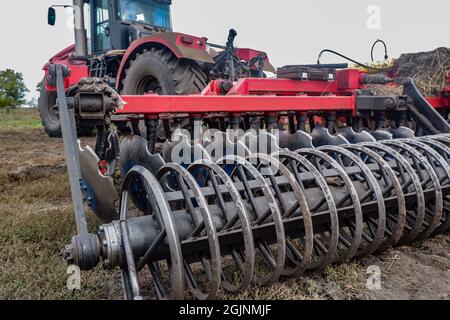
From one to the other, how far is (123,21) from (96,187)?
4.84 meters

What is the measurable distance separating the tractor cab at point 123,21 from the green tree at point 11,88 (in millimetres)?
A: 18600

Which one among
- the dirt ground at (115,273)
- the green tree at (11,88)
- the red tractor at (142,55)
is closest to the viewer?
the dirt ground at (115,273)

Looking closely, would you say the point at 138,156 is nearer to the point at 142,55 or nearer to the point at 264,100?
the point at 264,100

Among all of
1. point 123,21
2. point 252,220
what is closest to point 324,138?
point 252,220

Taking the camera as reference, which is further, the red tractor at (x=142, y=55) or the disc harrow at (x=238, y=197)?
the red tractor at (x=142, y=55)

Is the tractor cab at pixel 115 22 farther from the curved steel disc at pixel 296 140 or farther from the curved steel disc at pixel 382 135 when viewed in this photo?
the curved steel disc at pixel 382 135

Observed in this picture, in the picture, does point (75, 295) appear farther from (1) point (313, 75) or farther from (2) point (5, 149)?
(2) point (5, 149)

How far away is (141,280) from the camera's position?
190cm

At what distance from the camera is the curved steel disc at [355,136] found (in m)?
3.03

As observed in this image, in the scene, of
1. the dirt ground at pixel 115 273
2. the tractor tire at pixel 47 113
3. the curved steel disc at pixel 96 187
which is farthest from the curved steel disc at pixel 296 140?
the tractor tire at pixel 47 113

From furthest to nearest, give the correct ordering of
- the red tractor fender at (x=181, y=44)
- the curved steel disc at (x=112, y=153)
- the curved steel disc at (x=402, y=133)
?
the red tractor fender at (x=181, y=44) < the curved steel disc at (x=402, y=133) < the curved steel disc at (x=112, y=153)

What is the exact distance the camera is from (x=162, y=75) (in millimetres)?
4512

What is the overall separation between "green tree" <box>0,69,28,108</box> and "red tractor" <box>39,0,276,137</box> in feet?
56.4
